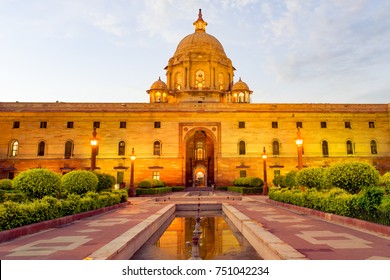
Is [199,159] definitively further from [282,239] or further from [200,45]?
[282,239]

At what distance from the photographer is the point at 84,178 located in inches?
551

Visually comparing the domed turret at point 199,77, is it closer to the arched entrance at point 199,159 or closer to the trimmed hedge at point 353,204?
the arched entrance at point 199,159

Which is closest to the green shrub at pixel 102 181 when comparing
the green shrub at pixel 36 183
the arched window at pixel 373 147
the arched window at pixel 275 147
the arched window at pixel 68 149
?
the green shrub at pixel 36 183

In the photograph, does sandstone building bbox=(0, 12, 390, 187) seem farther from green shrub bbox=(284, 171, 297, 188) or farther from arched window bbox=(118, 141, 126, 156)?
green shrub bbox=(284, 171, 297, 188)

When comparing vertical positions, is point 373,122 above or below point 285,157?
above

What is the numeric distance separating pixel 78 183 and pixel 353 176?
11915mm

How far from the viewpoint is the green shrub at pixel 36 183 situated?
10.8 metres

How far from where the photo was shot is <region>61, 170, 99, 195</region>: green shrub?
1375 centimetres

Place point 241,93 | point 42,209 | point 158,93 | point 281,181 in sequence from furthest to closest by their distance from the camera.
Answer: point 158,93
point 241,93
point 281,181
point 42,209

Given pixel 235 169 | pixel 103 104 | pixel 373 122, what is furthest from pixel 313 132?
pixel 103 104

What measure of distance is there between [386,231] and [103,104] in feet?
111

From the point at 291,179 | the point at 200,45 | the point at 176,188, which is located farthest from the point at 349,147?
the point at 200,45

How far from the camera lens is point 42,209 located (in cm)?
873

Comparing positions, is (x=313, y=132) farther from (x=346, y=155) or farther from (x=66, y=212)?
(x=66, y=212)
